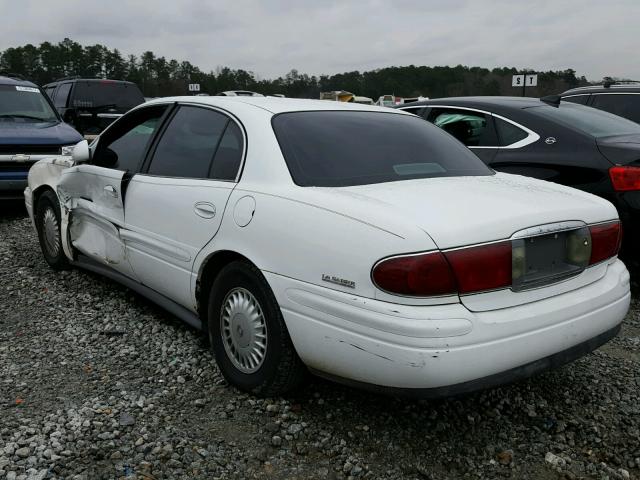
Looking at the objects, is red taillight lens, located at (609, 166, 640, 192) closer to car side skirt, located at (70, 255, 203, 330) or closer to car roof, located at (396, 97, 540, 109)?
car roof, located at (396, 97, 540, 109)

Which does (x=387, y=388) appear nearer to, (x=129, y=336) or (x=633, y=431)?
(x=633, y=431)

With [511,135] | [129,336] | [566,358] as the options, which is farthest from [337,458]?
[511,135]

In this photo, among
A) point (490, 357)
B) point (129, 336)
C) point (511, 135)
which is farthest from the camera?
point (511, 135)

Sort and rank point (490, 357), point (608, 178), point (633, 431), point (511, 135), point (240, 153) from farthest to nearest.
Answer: point (511, 135)
point (608, 178)
point (240, 153)
point (633, 431)
point (490, 357)

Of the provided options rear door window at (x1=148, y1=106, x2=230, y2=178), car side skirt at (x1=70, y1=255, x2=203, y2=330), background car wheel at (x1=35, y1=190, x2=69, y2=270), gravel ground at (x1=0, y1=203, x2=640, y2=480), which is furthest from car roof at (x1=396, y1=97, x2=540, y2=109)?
background car wheel at (x1=35, y1=190, x2=69, y2=270)

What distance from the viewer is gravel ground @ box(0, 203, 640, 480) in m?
2.44

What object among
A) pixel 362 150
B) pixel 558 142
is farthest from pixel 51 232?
pixel 558 142

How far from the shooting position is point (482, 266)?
225cm

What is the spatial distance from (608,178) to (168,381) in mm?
3321

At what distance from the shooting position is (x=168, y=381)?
10.4 ft

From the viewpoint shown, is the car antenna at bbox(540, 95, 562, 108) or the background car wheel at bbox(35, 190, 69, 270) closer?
the background car wheel at bbox(35, 190, 69, 270)

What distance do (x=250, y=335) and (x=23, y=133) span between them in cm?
615

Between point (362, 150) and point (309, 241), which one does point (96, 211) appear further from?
point (309, 241)

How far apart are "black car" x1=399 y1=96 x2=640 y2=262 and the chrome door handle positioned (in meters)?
2.89
